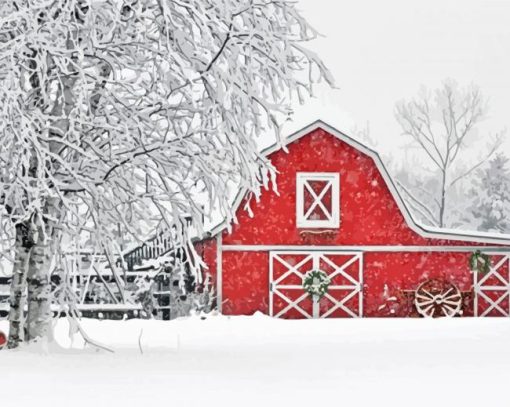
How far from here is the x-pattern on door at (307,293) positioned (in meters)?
26.5

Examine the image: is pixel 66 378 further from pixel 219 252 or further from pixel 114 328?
pixel 219 252

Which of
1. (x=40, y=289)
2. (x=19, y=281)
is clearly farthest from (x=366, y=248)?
(x=19, y=281)

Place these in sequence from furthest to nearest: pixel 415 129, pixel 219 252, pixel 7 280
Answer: pixel 415 129 → pixel 219 252 → pixel 7 280

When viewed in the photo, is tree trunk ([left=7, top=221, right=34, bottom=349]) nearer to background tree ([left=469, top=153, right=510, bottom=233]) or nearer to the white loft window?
the white loft window

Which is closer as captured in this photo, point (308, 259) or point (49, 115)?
point (49, 115)

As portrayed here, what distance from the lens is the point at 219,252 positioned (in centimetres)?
2628

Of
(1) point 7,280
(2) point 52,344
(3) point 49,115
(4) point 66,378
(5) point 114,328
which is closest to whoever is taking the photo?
(4) point 66,378

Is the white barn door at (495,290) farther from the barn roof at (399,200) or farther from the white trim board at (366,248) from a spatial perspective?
the barn roof at (399,200)

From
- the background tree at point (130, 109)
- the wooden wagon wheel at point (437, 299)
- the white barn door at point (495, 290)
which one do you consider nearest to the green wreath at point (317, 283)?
the wooden wagon wheel at point (437, 299)

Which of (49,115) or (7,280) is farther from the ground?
(49,115)

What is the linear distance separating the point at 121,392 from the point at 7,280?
45.4 feet

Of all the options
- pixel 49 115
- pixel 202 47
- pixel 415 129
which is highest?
pixel 415 129

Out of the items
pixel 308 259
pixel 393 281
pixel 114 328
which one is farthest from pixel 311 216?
pixel 114 328

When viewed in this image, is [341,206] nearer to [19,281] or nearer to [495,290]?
[495,290]
